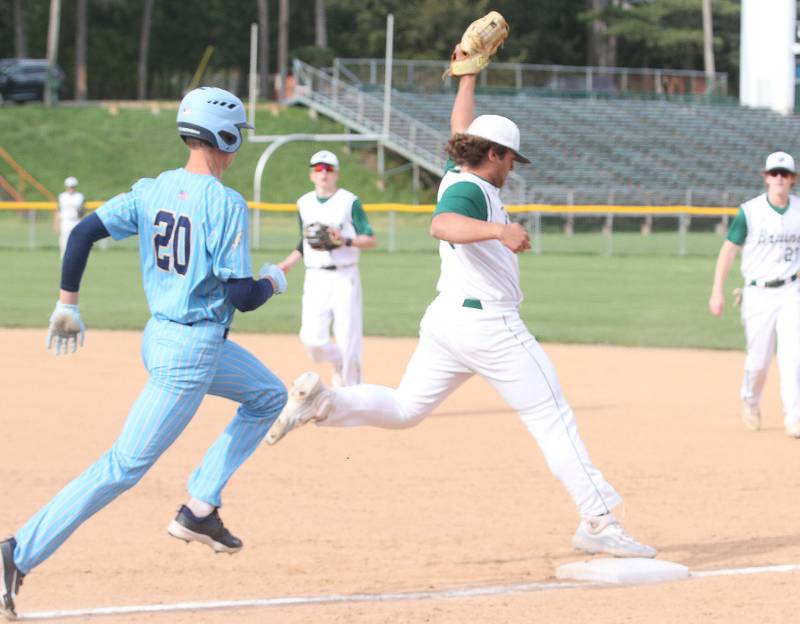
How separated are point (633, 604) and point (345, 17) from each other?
6954cm

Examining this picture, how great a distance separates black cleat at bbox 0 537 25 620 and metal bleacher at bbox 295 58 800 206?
36.4 metres

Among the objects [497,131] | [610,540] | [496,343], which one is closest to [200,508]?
[496,343]

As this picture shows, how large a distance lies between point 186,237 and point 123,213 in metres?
0.32

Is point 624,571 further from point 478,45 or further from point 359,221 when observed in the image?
point 359,221

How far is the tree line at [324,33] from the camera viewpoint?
65438 mm

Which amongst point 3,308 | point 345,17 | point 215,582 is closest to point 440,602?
point 215,582

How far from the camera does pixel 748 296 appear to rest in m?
10.7

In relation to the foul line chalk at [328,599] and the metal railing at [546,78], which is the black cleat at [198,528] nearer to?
the foul line chalk at [328,599]

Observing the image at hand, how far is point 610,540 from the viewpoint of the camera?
6734mm

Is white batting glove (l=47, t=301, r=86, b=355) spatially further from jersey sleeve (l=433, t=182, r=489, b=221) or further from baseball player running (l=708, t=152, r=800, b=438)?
baseball player running (l=708, t=152, r=800, b=438)

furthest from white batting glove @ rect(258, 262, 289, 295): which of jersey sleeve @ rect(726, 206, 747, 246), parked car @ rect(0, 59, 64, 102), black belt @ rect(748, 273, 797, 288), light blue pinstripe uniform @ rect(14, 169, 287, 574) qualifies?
parked car @ rect(0, 59, 64, 102)

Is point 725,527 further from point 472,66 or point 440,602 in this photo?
point 472,66

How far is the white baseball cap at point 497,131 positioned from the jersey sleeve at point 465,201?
251 mm

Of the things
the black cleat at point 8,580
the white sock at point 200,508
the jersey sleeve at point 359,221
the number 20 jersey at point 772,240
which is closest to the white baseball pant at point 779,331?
the number 20 jersey at point 772,240
